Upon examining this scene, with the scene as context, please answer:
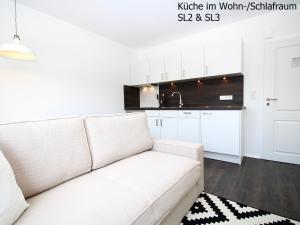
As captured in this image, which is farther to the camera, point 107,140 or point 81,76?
point 81,76

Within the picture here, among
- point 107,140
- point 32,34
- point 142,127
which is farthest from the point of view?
point 32,34

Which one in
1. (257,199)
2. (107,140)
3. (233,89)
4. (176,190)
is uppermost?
(233,89)

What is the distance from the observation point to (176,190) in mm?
1176

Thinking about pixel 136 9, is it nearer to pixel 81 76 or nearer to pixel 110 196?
pixel 81 76

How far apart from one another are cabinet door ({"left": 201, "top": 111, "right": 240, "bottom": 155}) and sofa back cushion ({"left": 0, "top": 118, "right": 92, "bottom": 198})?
2.17m

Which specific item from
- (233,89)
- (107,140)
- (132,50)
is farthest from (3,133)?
(132,50)

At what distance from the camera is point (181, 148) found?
1721 millimetres

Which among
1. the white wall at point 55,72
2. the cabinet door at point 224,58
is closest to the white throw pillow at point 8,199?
the white wall at point 55,72

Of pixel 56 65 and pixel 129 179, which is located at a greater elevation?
pixel 56 65

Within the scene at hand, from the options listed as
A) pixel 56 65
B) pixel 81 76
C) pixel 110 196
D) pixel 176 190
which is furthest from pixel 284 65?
pixel 56 65

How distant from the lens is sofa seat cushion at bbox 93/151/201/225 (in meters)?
1.00

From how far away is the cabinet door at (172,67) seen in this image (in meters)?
3.41

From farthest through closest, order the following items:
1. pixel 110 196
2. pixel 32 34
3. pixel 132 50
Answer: pixel 132 50, pixel 32 34, pixel 110 196

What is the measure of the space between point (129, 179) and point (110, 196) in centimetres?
24
